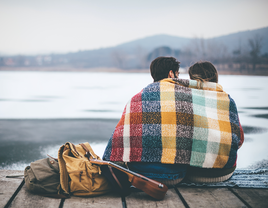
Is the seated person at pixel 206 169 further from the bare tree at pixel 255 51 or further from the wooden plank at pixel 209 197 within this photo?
the bare tree at pixel 255 51

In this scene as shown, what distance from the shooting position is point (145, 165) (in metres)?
2.09

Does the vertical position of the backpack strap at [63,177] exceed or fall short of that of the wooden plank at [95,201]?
it exceeds it

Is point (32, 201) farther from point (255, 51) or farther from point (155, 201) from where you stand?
point (255, 51)

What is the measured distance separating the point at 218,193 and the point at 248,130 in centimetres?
395

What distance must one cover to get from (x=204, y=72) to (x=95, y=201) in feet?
4.75

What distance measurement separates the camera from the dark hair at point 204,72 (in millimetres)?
2331

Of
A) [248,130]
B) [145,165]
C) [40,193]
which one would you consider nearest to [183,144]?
[145,165]

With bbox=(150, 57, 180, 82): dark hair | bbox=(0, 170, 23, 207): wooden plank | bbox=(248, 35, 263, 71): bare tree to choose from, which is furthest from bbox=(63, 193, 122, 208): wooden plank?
bbox=(248, 35, 263, 71): bare tree

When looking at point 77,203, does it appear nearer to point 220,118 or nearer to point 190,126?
point 190,126

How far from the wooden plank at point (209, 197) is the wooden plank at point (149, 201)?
0.27ft

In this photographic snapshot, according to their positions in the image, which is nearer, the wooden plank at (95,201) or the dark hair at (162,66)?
the wooden plank at (95,201)

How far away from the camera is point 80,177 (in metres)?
1.95

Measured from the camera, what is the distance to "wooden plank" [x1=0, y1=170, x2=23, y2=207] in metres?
1.96

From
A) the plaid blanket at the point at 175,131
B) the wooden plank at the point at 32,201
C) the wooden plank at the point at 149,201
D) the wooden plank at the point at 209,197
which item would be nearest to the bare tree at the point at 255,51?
the plaid blanket at the point at 175,131
